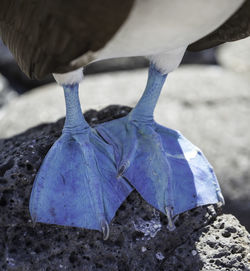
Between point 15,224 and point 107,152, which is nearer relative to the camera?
point 15,224

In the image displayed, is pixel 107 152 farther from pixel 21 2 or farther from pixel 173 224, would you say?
pixel 21 2

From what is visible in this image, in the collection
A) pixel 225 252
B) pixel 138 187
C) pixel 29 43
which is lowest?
pixel 225 252

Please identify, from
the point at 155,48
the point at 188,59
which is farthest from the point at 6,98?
the point at 155,48

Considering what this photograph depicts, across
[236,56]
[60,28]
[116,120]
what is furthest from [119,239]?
[236,56]

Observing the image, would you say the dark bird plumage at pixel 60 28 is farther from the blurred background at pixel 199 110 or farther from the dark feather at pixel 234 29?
the blurred background at pixel 199 110

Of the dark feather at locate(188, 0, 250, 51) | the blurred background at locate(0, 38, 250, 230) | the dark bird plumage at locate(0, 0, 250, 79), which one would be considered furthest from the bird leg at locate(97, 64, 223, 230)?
the blurred background at locate(0, 38, 250, 230)

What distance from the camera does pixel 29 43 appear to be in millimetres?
1125

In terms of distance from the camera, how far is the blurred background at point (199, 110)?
7.27ft

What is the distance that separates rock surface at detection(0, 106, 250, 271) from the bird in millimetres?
30

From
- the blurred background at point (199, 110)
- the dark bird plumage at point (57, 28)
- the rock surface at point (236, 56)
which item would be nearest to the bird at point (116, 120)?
the dark bird plumage at point (57, 28)

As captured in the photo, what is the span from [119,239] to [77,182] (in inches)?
7.0

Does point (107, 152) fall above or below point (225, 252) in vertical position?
above

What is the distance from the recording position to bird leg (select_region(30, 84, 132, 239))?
4.11 ft

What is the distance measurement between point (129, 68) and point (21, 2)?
2.23m
